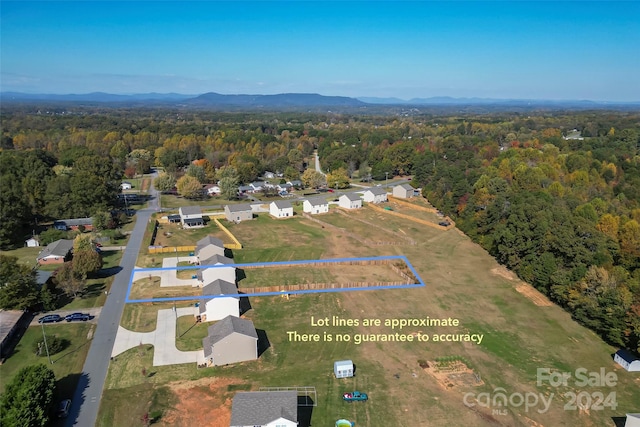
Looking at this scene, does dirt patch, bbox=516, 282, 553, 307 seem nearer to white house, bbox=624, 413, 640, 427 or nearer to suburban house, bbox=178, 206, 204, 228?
white house, bbox=624, 413, 640, 427

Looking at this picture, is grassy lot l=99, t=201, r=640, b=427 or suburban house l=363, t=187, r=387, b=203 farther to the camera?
suburban house l=363, t=187, r=387, b=203

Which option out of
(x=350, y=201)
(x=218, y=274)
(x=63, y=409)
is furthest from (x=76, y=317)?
(x=350, y=201)

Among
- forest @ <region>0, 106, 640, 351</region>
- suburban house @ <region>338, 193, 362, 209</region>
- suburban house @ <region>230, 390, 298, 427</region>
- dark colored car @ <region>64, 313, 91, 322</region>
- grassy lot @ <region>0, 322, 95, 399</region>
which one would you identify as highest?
forest @ <region>0, 106, 640, 351</region>

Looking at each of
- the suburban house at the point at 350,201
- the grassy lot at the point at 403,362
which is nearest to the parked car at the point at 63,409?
the grassy lot at the point at 403,362

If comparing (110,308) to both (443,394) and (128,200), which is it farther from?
(128,200)

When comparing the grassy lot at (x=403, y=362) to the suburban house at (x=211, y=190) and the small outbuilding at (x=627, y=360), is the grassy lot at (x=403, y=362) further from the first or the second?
the suburban house at (x=211, y=190)

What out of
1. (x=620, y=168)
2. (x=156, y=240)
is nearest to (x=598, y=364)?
(x=156, y=240)

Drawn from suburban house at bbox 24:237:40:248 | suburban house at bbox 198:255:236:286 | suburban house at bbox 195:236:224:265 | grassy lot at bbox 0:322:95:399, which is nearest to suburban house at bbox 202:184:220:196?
suburban house at bbox 24:237:40:248
